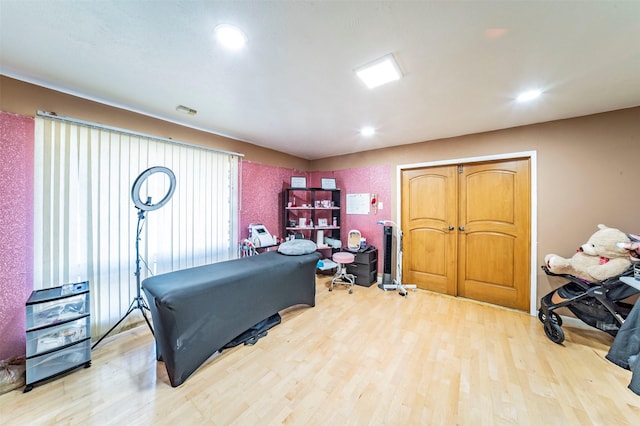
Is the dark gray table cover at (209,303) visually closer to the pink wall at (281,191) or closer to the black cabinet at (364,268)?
the pink wall at (281,191)

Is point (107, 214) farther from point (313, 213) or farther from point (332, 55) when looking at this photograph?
point (313, 213)

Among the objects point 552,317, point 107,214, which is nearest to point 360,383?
point 552,317

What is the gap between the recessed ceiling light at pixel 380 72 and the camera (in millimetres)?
1564

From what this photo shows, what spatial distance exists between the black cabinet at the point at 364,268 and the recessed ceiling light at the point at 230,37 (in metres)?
3.20

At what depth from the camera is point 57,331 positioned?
1739 mm

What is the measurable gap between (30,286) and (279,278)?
2.11 metres

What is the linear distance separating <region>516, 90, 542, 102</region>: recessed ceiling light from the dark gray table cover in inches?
111

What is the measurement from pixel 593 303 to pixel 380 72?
114 inches

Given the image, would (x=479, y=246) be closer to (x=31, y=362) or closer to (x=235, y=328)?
(x=235, y=328)

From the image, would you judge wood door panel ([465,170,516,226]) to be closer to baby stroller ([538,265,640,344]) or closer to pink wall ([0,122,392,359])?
baby stroller ([538,265,640,344])

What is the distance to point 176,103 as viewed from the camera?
7.45ft

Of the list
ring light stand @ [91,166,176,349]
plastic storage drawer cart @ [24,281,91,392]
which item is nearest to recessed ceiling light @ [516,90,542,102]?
ring light stand @ [91,166,176,349]

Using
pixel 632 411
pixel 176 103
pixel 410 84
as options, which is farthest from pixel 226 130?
pixel 632 411

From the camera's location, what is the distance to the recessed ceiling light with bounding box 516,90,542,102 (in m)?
1.97
